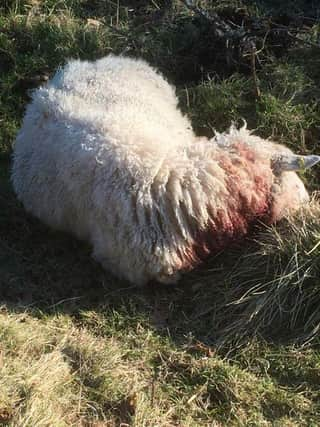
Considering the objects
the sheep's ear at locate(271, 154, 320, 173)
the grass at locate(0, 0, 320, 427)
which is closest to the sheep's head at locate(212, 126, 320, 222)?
the sheep's ear at locate(271, 154, 320, 173)

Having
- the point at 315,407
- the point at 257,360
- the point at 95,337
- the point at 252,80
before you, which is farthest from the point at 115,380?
the point at 252,80

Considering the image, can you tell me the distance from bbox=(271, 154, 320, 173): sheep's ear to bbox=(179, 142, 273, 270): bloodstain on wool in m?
0.07

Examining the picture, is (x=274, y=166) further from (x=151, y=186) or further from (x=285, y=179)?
(x=151, y=186)

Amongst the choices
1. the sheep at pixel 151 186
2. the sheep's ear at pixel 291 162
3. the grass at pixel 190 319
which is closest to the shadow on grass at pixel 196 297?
the grass at pixel 190 319

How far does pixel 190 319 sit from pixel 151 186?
33.8 inches

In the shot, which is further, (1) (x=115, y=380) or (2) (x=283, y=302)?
(2) (x=283, y=302)

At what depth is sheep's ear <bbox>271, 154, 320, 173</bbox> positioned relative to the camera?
403cm

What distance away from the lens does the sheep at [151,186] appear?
155 inches

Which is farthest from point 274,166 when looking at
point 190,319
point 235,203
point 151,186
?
point 190,319

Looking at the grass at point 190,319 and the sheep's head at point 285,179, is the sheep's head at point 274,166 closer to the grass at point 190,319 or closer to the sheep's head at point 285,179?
the sheep's head at point 285,179

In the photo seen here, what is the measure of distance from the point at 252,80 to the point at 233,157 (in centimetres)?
203

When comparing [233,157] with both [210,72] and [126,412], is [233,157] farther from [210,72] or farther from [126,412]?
[210,72]

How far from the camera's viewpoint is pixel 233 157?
4.01m

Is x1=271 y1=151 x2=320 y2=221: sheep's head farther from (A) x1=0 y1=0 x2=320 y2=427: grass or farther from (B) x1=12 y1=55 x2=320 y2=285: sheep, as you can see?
(A) x1=0 y1=0 x2=320 y2=427: grass
